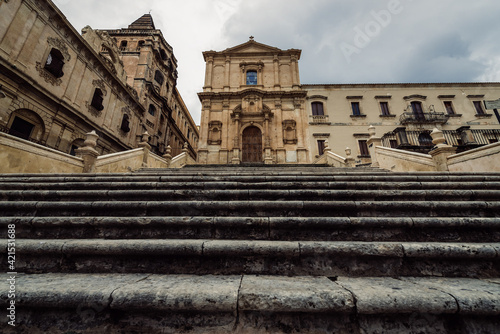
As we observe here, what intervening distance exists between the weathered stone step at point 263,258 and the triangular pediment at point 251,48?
20.3 meters

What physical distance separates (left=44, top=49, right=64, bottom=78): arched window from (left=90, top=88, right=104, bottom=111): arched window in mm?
2353

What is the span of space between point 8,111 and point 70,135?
118 inches

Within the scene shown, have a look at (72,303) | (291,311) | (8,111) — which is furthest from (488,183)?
(8,111)

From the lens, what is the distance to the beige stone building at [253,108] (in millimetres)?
15211

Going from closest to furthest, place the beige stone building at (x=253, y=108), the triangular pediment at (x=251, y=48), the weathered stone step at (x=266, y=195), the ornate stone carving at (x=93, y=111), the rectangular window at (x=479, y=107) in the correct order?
the weathered stone step at (x=266, y=195) → the ornate stone carving at (x=93, y=111) → the beige stone building at (x=253, y=108) → the rectangular window at (x=479, y=107) → the triangular pediment at (x=251, y=48)

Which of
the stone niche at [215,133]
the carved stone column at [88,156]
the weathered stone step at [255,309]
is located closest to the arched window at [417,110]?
the stone niche at [215,133]

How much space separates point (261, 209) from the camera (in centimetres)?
287

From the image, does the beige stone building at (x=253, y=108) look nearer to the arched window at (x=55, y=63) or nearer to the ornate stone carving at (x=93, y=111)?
the ornate stone carving at (x=93, y=111)

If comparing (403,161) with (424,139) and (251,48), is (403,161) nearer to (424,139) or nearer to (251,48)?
(424,139)

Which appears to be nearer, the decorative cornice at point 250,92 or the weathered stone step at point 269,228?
the weathered stone step at point 269,228

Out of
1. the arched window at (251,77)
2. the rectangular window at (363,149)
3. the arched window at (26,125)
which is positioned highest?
the arched window at (251,77)

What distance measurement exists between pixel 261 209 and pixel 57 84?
49.9 feet

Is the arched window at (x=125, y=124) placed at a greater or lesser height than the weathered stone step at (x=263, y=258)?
greater

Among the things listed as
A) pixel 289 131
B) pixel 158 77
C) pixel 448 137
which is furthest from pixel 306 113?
pixel 158 77
